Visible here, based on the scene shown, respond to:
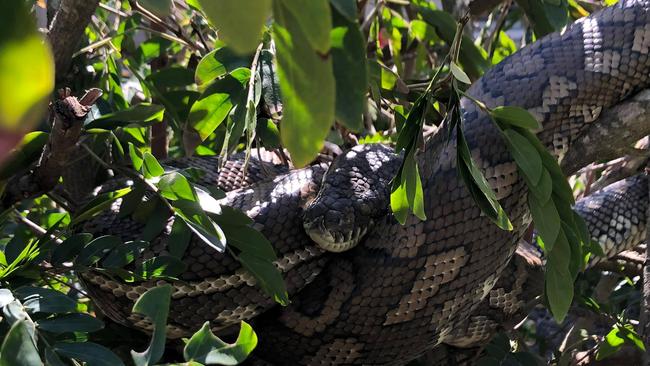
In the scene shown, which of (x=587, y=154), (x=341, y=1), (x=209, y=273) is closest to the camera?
(x=341, y=1)

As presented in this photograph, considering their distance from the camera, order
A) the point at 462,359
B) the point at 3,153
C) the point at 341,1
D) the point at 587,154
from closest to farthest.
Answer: the point at 3,153 → the point at 341,1 → the point at 587,154 → the point at 462,359

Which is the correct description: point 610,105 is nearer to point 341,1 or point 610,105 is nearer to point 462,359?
point 462,359

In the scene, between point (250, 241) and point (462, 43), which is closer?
point (250, 241)

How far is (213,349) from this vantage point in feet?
3.28

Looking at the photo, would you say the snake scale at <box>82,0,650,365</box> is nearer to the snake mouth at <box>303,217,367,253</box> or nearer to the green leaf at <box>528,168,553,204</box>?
the snake mouth at <box>303,217,367,253</box>

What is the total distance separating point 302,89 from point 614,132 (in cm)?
123

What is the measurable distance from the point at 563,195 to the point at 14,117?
3.18 feet

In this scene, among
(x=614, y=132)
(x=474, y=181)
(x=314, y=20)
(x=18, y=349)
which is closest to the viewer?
(x=314, y=20)

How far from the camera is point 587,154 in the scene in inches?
63.1

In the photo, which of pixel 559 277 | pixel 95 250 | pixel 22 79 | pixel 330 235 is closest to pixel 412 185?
pixel 559 277

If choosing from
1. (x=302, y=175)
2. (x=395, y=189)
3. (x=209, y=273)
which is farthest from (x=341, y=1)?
(x=302, y=175)

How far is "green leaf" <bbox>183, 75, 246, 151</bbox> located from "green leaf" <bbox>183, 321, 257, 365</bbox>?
1.53 ft

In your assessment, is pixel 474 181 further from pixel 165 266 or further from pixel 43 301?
pixel 43 301

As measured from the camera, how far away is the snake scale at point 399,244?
1.48 m
